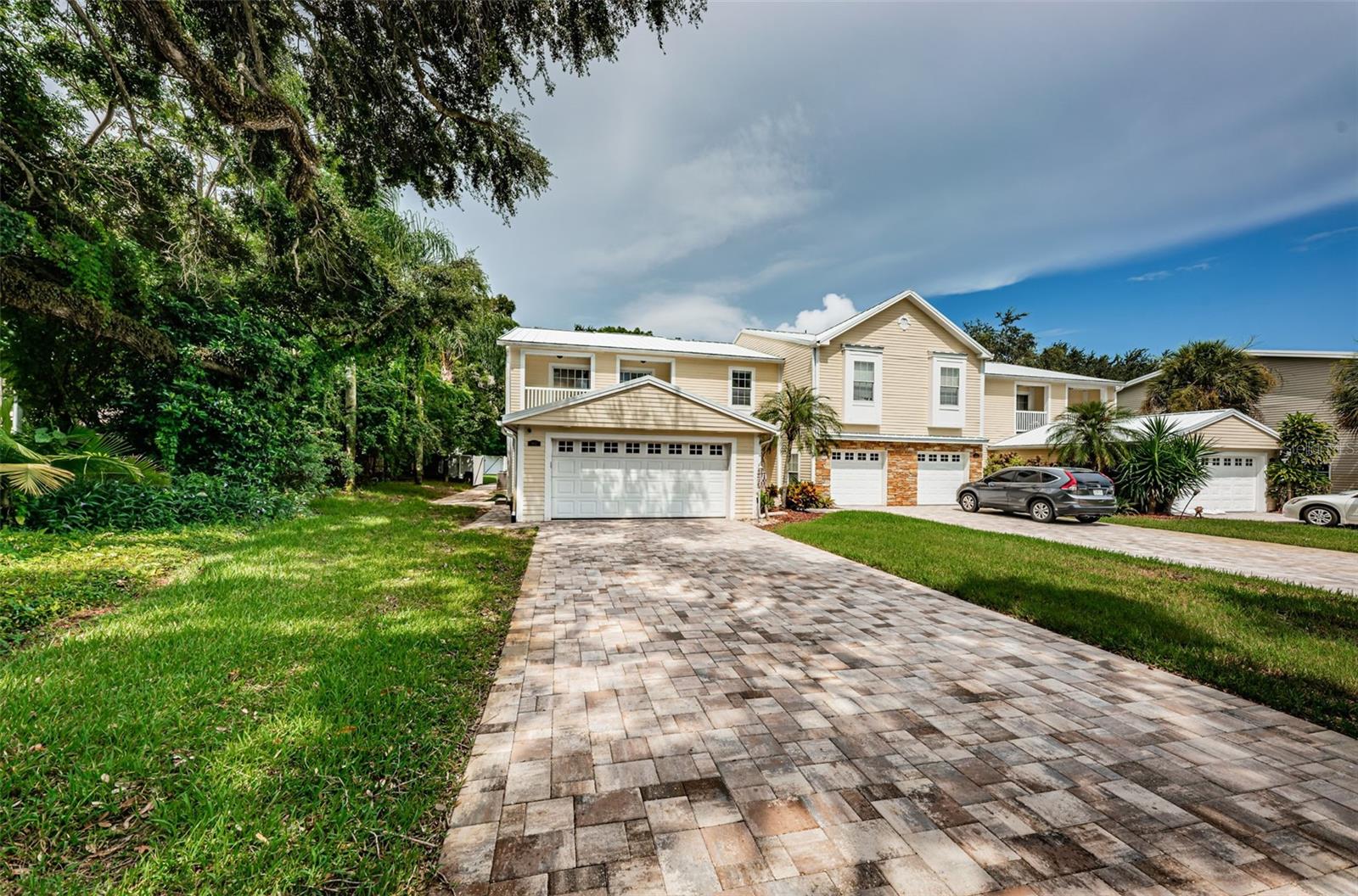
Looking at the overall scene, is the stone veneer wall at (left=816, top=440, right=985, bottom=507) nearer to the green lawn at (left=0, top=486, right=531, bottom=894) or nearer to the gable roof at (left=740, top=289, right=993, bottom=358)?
the gable roof at (left=740, top=289, right=993, bottom=358)

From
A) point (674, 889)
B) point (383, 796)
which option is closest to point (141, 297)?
point (383, 796)

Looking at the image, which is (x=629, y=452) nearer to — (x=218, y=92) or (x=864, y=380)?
(x=218, y=92)

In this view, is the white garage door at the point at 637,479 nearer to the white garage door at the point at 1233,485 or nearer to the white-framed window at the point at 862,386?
the white-framed window at the point at 862,386

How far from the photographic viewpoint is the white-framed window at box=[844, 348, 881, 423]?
16203mm

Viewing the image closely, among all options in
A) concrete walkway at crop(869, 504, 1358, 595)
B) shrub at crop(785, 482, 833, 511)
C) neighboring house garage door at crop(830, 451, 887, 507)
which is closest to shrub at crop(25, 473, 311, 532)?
shrub at crop(785, 482, 833, 511)

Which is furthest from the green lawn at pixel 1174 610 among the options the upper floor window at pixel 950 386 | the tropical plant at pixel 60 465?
the tropical plant at pixel 60 465

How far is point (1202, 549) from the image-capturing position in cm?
887

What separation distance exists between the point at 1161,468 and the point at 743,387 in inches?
491

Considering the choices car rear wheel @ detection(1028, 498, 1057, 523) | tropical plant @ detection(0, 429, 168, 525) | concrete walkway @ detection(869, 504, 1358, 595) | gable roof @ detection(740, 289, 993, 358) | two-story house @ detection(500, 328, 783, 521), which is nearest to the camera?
tropical plant @ detection(0, 429, 168, 525)

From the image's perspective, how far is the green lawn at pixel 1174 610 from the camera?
344cm

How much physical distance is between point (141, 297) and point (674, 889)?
40.6 ft

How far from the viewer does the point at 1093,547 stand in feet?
28.8

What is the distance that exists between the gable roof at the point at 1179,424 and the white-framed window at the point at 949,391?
7.92 ft

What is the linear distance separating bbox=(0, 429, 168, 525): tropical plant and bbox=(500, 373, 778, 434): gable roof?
19.2ft
